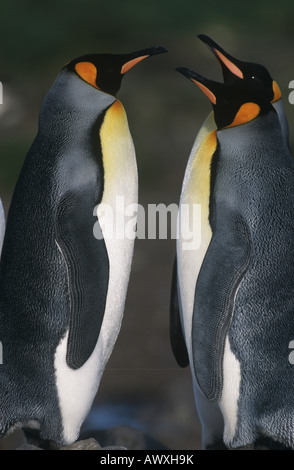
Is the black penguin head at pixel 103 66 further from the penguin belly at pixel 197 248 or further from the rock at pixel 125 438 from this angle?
the rock at pixel 125 438

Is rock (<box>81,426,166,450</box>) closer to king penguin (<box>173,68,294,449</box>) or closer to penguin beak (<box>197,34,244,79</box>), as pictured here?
king penguin (<box>173,68,294,449</box>)

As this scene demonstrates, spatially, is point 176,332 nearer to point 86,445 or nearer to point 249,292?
point 249,292

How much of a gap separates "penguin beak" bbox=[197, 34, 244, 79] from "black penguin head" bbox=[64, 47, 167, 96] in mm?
140

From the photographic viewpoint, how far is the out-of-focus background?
1751 millimetres

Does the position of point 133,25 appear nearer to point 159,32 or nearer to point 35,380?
point 159,32

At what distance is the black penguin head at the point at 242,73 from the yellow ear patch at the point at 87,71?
25 centimetres

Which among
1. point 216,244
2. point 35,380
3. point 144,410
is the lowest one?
point 144,410

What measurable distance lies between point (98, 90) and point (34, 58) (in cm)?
28

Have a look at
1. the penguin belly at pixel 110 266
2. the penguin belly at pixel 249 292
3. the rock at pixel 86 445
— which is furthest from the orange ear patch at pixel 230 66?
the rock at pixel 86 445

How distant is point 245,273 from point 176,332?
260mm

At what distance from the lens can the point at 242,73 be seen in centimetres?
160

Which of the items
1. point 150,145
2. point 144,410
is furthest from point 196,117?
point 144,410

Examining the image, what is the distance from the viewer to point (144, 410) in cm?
177

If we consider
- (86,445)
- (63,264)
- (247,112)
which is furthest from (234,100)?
(86,445)
